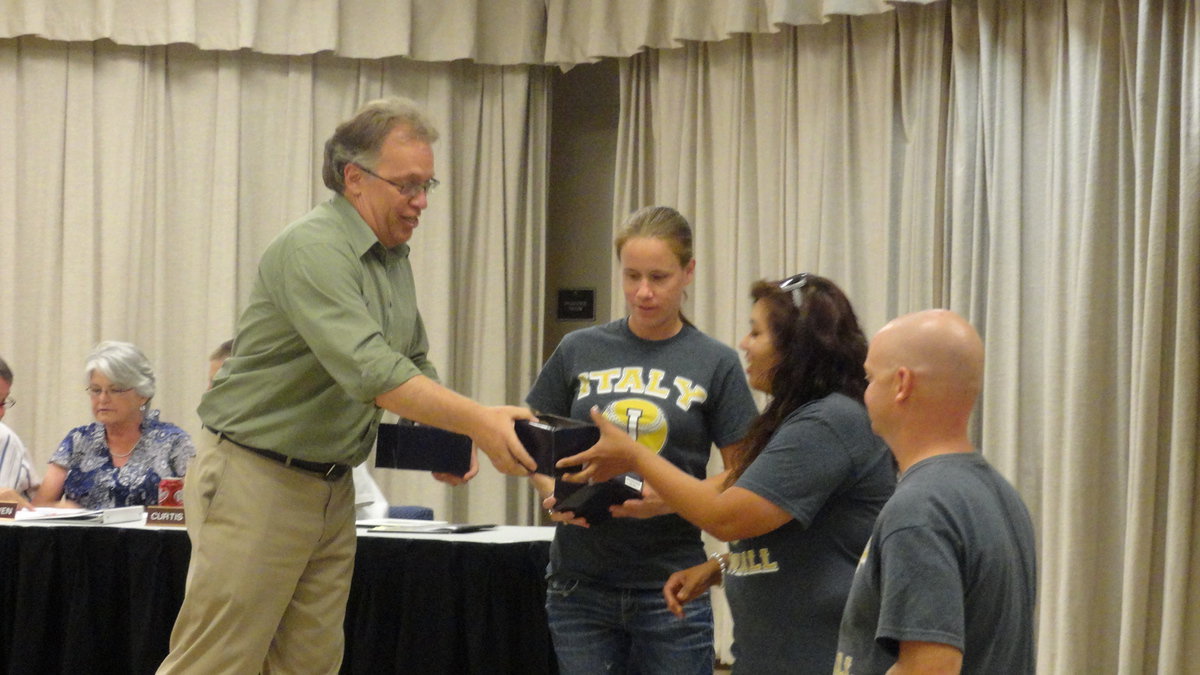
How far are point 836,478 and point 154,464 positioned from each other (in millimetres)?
3056

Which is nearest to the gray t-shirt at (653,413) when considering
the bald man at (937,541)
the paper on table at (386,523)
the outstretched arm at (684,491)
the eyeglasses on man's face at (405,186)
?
the outstretched arm at (684,491)

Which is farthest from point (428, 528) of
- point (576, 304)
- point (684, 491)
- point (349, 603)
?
point (576, 304)

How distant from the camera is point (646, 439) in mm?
2520

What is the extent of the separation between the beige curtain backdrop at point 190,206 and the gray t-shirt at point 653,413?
3.25m

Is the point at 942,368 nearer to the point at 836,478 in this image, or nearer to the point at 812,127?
the point at 836,478

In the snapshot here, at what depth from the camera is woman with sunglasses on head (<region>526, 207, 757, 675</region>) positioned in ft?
8.07

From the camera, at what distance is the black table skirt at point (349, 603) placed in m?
3.23

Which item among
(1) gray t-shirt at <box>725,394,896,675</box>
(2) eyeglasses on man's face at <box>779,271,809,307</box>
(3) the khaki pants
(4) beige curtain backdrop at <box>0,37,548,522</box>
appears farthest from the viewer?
(4) beige curtain backdrop at <box>0,37,548,522</box>

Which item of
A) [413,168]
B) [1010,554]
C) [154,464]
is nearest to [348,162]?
[413,168]

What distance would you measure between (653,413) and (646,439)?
0.06 metres

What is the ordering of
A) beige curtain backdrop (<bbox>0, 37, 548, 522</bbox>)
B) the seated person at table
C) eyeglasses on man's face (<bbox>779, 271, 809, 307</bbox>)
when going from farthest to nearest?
beige curtain backdrop (<bbox>0, 37, 548, 522</bbox>) → the seated person at table → eyeglasses on man's face (<bbox>779, 271, 809, 307</bbox>)

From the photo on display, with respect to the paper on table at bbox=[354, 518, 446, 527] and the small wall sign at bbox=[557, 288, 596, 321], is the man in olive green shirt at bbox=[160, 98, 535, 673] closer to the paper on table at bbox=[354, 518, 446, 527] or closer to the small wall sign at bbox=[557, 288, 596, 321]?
the paper on table at bbox=[354, 518, 446, 527]

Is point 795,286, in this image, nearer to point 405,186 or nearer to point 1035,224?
point 405,186

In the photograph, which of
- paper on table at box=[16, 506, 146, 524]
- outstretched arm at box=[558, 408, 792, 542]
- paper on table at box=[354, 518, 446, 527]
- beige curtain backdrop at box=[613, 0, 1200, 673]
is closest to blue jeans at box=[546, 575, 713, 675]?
outstretched arm at box=[558, 408, 792, 542]
